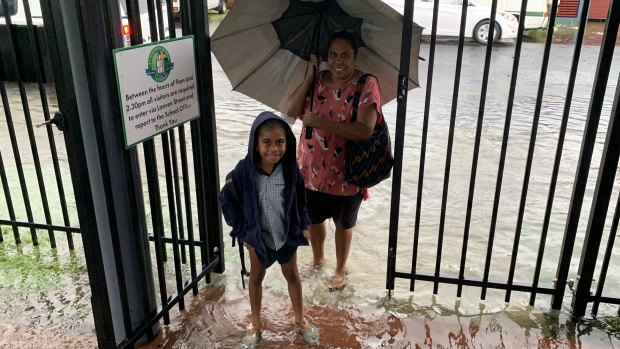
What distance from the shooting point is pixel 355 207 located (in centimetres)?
328

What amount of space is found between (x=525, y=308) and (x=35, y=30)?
350 centimetres

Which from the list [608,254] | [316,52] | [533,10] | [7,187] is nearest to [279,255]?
[316,52]

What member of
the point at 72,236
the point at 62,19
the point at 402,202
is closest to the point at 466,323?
the point at 402,202

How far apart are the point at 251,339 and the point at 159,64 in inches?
61.6

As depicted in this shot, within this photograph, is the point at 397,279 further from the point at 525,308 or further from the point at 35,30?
the point at 35,30

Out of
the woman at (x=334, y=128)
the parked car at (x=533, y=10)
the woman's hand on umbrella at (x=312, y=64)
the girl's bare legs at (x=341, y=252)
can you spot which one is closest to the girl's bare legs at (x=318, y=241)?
the woman at (x=334, y=128)

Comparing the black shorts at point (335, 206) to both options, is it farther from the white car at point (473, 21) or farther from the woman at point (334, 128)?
the white car at point (473, 21)

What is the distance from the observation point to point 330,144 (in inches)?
121

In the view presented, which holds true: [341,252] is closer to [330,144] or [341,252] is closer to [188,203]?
[330,144]

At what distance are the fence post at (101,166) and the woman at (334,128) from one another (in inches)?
40.7

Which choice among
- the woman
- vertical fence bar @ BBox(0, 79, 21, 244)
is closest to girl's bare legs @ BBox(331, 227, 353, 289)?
the woman

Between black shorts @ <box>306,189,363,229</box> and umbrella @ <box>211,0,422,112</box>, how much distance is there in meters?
0.61

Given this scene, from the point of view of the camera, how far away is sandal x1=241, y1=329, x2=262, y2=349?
9.41 feet

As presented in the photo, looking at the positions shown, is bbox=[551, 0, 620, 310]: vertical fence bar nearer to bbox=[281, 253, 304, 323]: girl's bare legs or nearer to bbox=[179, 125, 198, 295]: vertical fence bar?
bbox=[281, 253, 304, 323]: girl's bare legs
